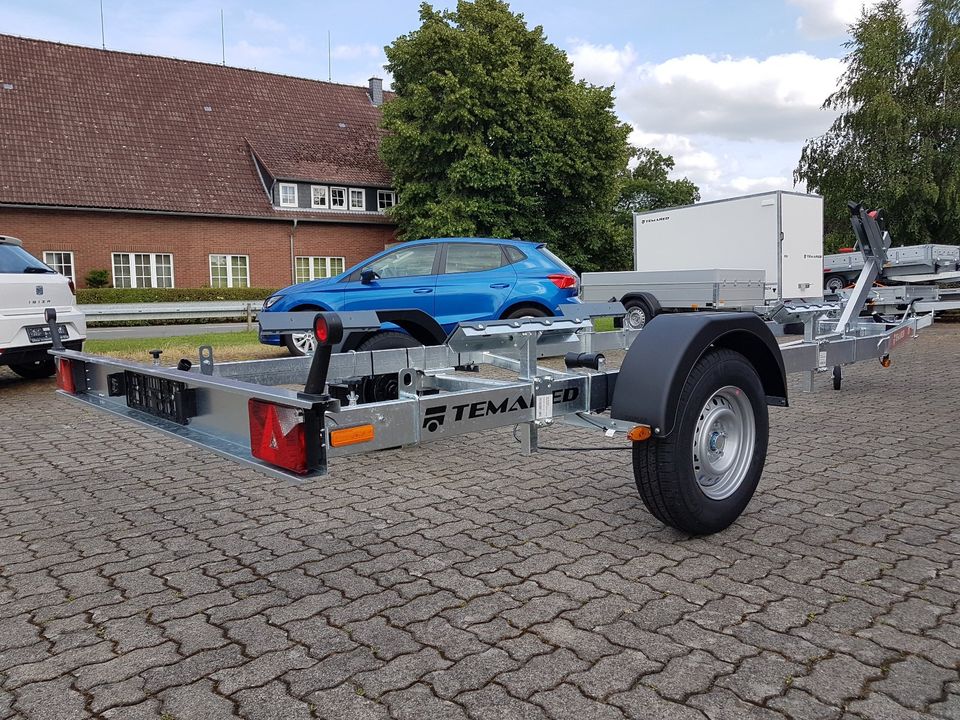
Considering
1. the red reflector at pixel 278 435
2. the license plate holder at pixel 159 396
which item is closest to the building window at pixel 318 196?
the license plate holder at pixel 159 396

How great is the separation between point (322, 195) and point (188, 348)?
20.6m

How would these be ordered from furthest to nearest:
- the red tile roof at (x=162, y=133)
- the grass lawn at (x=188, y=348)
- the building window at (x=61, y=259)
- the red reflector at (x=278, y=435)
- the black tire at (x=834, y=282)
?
1. the red tile roof at (x=162, y=133)
2. the building window at (x=61, y=259)
3. the black tire at (x=834, y=282)
4. the grass lawn at (x=188, y=348)
5. the red reflector at (x=278, y=435)

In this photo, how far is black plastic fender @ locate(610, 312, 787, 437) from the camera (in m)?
3.38

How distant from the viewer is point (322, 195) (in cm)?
3272

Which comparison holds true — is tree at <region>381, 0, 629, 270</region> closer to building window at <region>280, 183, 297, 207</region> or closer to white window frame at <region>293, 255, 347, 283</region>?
white window frame at <region>293, 255, 347, 283</region>

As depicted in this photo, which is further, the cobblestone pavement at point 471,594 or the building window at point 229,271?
the building window at point 229,271

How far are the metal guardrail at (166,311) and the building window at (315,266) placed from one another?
1426 centimetres

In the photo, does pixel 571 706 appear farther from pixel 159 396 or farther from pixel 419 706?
pixel 159 396

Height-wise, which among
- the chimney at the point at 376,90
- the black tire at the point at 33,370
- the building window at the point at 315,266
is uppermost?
the chimney at the point at 376,90

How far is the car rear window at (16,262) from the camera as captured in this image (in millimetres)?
8320

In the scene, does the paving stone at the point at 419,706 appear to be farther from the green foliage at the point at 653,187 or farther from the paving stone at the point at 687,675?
the green foliage at the point at 653,187

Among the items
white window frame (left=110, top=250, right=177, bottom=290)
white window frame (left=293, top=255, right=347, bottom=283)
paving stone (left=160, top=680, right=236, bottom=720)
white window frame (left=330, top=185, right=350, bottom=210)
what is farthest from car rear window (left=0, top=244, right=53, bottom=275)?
white window frame (left=330, top=185, right=350, bottom=210)

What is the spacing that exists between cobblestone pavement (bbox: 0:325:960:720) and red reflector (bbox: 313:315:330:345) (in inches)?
44.6

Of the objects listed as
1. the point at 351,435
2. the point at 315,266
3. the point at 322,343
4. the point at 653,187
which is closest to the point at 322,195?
the point at 315,266
